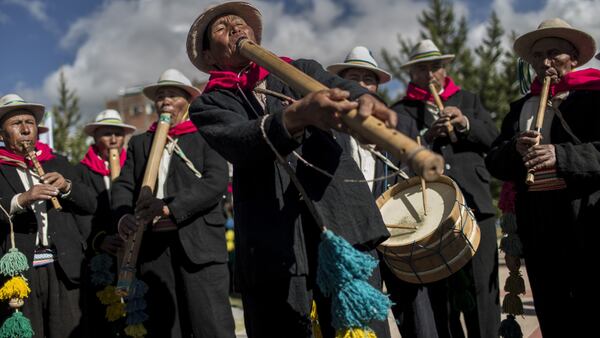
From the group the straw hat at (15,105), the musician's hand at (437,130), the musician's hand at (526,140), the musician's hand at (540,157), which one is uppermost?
the straw hat at (15,105)

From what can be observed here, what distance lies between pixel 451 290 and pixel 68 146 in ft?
74.7

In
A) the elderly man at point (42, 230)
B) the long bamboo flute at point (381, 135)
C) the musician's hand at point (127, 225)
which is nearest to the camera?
the long bamboo flute at point (381, 135)

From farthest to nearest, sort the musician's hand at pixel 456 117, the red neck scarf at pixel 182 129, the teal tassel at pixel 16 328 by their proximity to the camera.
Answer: the red neck scarf at pixel 182 129
the musician's hand at pixel 456 117
the teal tassel at pixel 16 328

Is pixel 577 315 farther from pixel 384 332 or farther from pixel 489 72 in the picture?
pixel 489 72

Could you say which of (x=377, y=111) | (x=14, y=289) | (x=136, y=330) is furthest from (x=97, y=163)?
(x=377, y=111)

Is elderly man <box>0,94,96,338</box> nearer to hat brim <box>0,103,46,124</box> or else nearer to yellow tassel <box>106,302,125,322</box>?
hat brim <box>0,103,46,124</box>

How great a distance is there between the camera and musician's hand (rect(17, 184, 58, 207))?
184 inches

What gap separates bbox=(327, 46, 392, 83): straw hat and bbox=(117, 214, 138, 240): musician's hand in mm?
1995

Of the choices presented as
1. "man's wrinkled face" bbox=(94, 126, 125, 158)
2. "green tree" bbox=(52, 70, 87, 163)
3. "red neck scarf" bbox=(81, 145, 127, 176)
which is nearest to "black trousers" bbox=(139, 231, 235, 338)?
"red neck scarf" bbox=(81, 145, 127, 176)

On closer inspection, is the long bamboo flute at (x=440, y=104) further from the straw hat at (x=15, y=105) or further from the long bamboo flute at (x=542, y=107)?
the straw hat at (x=15, y=105)

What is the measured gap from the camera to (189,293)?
14.4 ft

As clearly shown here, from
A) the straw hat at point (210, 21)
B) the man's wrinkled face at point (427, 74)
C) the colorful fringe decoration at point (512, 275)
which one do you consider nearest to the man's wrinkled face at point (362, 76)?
the man's wrinkled face at point (427, 74)

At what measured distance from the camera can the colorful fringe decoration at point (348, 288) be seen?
7.29 feet

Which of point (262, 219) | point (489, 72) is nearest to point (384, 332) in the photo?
point (262, 219)
